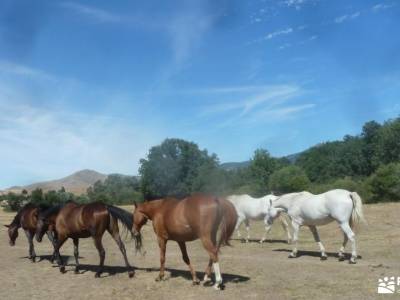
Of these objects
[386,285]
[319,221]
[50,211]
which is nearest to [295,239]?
[319,221]

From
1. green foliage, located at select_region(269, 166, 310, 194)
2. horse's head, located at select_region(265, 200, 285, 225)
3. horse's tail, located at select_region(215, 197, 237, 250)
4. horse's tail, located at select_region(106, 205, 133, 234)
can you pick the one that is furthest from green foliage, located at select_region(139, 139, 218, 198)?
horse's tail, located at select_region(215, 197, 237, 250)

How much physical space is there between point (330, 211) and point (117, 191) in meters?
60.4

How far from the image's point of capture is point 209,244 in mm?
9000

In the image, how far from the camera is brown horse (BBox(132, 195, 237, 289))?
357 inches

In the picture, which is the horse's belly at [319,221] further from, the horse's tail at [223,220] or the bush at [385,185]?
the bush at [385,185]

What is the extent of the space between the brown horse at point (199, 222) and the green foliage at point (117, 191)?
1785 inches

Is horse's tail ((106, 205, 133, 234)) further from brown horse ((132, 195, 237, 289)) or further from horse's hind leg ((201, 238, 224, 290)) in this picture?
horse's hind leg ((201, 238, 224, 290))

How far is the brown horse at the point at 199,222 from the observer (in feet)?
29.7

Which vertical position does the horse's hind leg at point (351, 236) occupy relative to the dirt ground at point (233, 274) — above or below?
above

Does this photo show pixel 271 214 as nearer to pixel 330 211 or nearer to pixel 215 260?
pixel 330 211

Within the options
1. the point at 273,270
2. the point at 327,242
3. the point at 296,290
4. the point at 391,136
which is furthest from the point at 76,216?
the point at 391,136

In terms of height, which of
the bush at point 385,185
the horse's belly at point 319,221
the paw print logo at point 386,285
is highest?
the bush at point 385,185

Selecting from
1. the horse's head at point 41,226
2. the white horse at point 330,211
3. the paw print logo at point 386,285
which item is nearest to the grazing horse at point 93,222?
the horse's head at point 41,226

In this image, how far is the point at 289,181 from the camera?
48.0 meters
